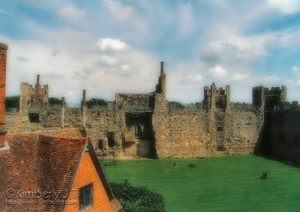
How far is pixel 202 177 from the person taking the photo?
110ft

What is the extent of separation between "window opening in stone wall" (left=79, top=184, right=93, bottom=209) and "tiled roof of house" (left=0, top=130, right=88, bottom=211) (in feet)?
4.76

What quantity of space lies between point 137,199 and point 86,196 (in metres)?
9.29

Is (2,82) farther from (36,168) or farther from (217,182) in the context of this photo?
(217,182)

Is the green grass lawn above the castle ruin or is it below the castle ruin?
below

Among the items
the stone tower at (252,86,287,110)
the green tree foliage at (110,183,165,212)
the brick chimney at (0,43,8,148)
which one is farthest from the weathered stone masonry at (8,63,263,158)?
the brick chimney at (0,43,8,148)

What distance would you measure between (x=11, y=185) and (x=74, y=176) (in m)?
2.22

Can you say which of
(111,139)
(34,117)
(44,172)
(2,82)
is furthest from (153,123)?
(2,82)

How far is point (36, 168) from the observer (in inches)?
504

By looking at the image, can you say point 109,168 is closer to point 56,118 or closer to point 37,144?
point 56,118

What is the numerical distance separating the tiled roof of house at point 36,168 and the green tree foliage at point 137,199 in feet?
27.7

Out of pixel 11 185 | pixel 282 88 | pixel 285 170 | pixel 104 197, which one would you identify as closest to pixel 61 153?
pixel 11 185

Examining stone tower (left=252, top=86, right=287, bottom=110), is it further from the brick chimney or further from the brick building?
the brick chimney

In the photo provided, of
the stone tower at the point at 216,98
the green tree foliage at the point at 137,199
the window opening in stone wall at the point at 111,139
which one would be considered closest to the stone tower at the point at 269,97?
the stone tower at the point at 216,98

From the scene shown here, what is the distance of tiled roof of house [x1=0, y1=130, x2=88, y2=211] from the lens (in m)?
11.5
